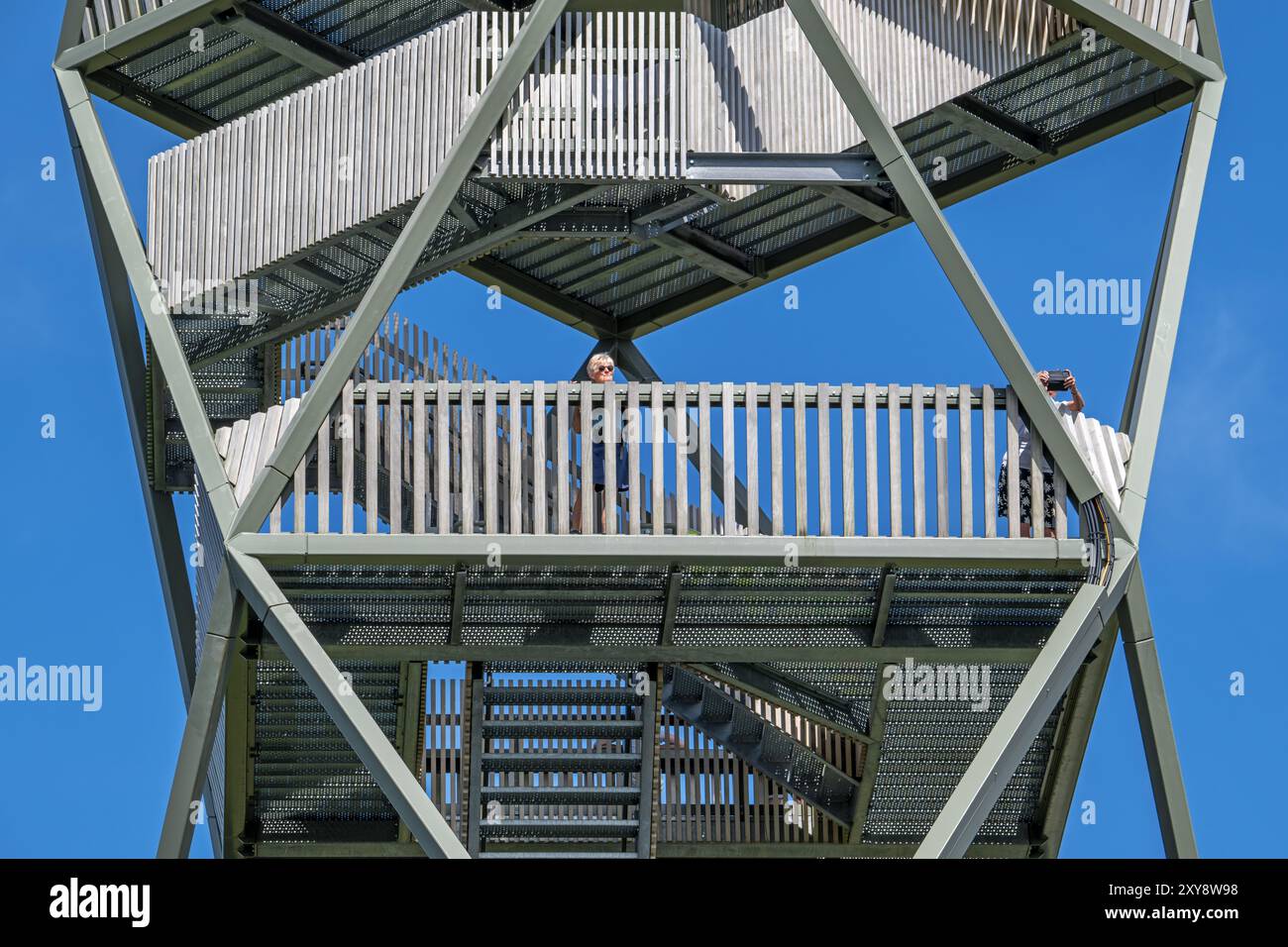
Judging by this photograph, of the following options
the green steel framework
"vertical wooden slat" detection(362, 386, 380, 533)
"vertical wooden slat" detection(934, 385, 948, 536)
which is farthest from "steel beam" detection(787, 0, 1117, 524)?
"vertical wooden slat" detection(362, 386, 380, 533)

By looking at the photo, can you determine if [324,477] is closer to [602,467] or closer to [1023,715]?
[602,467]

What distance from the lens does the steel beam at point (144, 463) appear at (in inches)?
990

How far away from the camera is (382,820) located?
2553 cm

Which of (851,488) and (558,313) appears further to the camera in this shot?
(558,313)

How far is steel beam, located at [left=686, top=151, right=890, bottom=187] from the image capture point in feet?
75.3

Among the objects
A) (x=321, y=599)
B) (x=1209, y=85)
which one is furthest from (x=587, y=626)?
(x=1209, y=85)

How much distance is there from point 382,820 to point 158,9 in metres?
8.06

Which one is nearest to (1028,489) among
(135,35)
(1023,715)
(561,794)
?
(1023,715)

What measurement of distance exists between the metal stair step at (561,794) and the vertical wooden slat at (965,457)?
14.6 feet

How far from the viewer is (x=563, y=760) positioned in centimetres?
2356

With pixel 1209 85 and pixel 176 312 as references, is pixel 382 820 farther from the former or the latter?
pixel 1209 85

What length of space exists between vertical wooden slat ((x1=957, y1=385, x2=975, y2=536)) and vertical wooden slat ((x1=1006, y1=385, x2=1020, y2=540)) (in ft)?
1.14

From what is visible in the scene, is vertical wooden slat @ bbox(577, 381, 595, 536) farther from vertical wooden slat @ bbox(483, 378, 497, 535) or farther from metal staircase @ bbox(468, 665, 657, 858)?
metal staircase @ bbox(468, 665, 657, 858)
